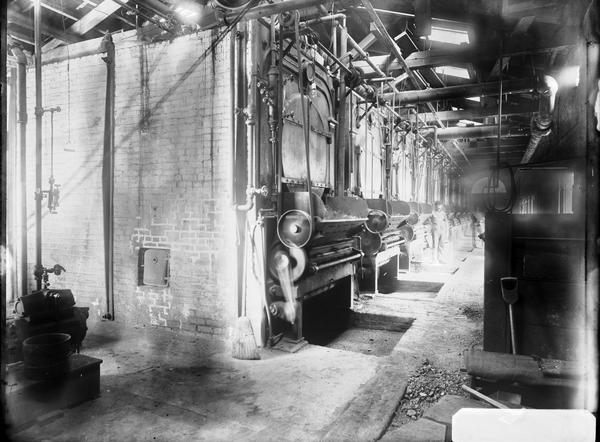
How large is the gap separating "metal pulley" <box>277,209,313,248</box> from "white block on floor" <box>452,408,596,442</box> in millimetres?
3409

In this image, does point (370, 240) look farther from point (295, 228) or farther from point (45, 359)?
point (45, 359)

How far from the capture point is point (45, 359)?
4.29 metres

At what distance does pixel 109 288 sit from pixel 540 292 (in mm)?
6741

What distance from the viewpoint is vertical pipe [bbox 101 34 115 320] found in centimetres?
765

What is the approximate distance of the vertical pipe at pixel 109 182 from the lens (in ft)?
25.1

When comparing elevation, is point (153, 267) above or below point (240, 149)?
below

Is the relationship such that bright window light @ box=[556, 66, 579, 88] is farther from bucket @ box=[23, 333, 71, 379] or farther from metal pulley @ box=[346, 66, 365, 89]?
bucket @ box=[23, 333, 71, 379]

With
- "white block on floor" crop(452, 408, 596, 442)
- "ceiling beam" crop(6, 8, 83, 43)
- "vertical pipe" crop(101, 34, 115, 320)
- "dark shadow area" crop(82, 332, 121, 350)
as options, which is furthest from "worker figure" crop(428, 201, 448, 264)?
"white block on floor" crop(452, 408, 596, 442)

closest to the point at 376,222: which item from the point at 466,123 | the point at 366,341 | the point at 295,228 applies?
the point at 366,341

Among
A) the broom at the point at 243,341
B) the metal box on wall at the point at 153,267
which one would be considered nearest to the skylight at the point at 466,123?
the metal box on wall at the point at 153,267

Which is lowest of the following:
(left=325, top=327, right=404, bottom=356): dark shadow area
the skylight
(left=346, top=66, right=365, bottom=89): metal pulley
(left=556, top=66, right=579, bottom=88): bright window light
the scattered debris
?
(left=325, top=327, right=404, bottom=356): dark shadow area

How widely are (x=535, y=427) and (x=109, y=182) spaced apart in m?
7.23

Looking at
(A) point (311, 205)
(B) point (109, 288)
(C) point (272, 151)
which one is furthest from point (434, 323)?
(B) point (109, 288)

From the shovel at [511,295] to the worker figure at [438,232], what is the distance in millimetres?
12582
